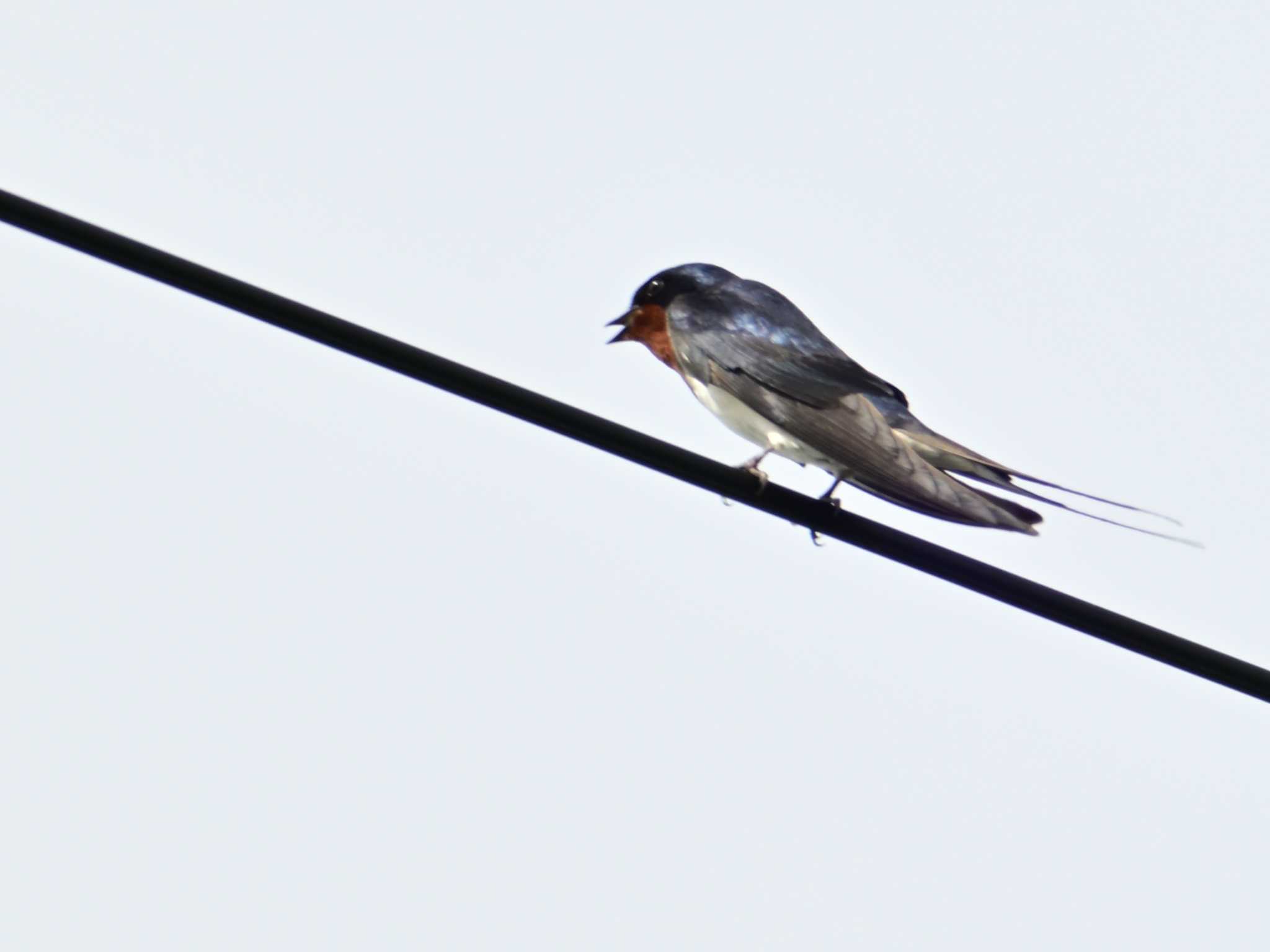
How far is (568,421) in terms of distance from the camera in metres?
4.02

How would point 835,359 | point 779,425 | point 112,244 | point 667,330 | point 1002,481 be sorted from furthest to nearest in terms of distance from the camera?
point 667,330, point 835,359, point 779,425, point 1002,481, point 112,244

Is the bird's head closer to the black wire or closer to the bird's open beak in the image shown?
the bird's open beak

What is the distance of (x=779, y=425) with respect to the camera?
6605 mm

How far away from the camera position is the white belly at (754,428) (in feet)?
21.4

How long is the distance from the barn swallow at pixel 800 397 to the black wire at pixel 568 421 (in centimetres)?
125

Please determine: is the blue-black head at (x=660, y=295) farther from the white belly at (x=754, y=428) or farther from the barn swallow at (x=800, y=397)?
the white belly at (x=754, y=428)

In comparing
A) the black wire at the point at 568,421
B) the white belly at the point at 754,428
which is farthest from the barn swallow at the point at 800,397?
the black wire at the point at 568,421

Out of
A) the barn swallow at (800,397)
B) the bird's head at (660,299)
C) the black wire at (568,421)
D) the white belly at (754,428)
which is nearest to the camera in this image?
the black wire at (568,421)

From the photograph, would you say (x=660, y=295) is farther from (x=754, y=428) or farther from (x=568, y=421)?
(x=568, y=421)

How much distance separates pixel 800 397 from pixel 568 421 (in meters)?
2.75

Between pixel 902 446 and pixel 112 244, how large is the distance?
3.13 meters

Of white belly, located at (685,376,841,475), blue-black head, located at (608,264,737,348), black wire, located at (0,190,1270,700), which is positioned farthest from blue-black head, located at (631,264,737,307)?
black wire, located at (0,190,1270,700)

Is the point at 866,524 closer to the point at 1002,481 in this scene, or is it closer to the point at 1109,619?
the point at 1109,619

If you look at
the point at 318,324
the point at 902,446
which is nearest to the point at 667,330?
the point at 902,446
